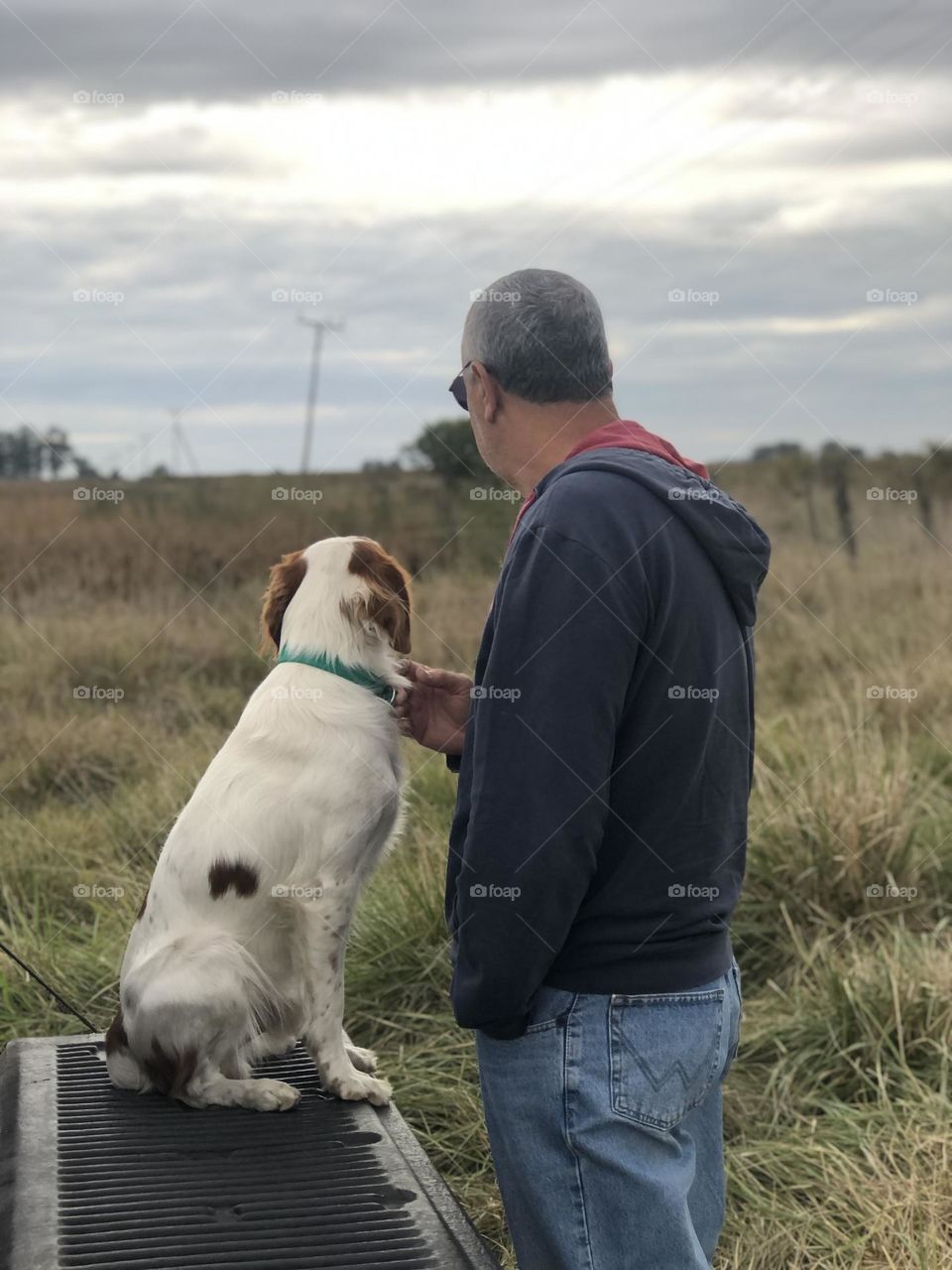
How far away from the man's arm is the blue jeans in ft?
0.73

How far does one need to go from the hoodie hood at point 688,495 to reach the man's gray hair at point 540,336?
0.12 metres

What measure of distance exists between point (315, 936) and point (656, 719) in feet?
4.36

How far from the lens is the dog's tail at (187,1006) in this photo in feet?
11.1

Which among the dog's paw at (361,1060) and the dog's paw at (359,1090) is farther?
the dog's paw at (361,1060)

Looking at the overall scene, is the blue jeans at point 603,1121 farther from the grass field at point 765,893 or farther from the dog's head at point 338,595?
the grass field at point 765,893

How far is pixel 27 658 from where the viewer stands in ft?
35.1

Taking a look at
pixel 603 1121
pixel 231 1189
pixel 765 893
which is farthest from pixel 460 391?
pixel 765 893

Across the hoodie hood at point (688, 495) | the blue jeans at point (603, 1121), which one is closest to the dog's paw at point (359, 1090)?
the blue jeans at point (603, 1121)

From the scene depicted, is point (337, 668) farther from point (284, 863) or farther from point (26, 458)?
point (26, 458)

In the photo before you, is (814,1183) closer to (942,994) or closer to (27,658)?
(942,994)

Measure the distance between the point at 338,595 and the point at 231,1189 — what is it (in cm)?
149

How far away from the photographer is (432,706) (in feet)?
11.7

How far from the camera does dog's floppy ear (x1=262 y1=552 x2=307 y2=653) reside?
3.74 metres

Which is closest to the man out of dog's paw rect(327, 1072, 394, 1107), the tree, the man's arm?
the man's arm
